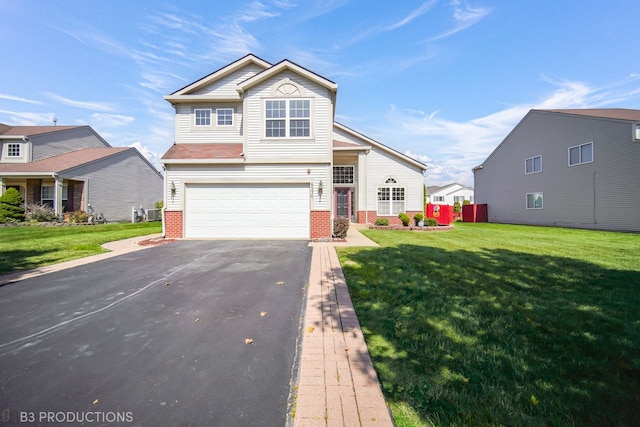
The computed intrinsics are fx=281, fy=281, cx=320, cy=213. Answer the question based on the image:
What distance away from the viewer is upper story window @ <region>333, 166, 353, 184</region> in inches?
771

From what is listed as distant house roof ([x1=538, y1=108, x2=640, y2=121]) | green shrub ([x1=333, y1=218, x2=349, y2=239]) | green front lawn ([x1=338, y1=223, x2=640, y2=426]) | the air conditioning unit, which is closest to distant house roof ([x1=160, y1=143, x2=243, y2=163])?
green shrub ([x1=333, y1=218, x2=349, y2=239])

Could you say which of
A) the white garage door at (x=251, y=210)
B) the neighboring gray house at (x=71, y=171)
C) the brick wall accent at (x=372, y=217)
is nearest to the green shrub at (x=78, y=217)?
the neighboring gray house at (x=71, y=171)

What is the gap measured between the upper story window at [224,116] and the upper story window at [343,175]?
808 cm

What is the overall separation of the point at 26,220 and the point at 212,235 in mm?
16612

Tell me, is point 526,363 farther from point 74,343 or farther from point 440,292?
point 74,343

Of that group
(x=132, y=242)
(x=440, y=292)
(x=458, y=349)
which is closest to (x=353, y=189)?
Answer: (x=132, y=242)

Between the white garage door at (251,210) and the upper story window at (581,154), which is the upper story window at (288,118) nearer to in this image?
the white garage door at (251,210)

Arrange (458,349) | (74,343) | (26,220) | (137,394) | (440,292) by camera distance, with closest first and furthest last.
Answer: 1. (137,394)
2. (458,349)
3. (74,343)
4. (440,292)
5. (26,220)

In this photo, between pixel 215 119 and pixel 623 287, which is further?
pixel 215 119

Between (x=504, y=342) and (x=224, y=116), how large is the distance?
47.5 ft

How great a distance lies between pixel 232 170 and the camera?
456 inches

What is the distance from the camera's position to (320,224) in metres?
11.5

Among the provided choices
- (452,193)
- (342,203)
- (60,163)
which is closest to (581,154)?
(342,203)

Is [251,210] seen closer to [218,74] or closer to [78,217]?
[218,74]
